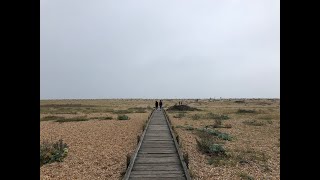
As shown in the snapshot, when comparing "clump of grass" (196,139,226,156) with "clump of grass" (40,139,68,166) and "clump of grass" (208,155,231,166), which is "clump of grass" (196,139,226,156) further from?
"clump of grass" (40,139,68,166)

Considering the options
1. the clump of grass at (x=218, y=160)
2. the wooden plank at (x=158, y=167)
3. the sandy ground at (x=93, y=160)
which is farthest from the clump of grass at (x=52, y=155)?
the clump of grass at (x=218, y=160)

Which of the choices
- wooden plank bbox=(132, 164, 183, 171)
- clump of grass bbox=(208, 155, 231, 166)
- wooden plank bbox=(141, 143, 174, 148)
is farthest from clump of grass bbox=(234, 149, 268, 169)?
wooden plank bbox=(132, 164, 183, 171)

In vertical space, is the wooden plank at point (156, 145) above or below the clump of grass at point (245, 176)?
above

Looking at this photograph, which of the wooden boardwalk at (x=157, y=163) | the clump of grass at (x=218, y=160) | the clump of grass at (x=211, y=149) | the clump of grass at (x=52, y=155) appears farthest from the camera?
the clump of grass at (x=211, y=149)

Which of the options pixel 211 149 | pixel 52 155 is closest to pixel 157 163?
pixel 211 149

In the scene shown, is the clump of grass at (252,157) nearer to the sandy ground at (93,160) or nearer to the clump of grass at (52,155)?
the sandy ground at (93,160)

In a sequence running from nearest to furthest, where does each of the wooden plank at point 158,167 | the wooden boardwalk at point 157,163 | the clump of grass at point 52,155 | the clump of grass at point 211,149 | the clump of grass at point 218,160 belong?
the wooden boardwalk at point 157,163, the wooden plank at point 158,167, the clump of grass at point 218,160, the clump of grass at point 52,155, the clump of grass at point 211,149

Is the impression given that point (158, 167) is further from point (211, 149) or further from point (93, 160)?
point (211, 149)
